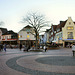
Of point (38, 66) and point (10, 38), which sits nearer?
point (38, 66)

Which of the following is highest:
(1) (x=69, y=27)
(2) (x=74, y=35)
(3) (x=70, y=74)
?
(1) (x=69, y=27)

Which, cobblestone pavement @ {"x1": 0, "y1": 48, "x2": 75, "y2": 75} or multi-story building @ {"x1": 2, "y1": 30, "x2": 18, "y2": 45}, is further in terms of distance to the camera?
multi-story building @ {"x1": 2, "y1": 30, "x2": 18, "y2": 45}

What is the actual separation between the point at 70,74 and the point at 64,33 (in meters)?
41.6

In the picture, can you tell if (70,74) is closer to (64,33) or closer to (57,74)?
(57,74)

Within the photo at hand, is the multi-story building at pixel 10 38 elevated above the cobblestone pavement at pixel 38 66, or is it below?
above

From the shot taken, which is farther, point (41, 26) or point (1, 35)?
point (1, 35)

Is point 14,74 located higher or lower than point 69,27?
lower

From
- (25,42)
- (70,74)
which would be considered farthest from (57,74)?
(25,42)

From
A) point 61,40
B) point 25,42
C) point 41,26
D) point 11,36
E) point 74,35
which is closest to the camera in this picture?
point 41,26

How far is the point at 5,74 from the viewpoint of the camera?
586 centimetres

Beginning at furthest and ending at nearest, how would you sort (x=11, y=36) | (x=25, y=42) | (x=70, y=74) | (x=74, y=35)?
(x=11, y=36) < (x=25, y=42) < (x=74, y=35) < (x=70, y=74)

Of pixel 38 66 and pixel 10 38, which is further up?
pixel 10 38

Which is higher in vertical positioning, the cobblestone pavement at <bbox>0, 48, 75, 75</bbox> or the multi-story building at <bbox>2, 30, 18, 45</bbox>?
the multi-story building at <bbox>2, 30, 18, 45</bbox>

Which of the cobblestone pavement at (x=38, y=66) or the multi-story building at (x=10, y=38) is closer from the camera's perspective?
the cobblestone pavement at (x=38, y=66)
